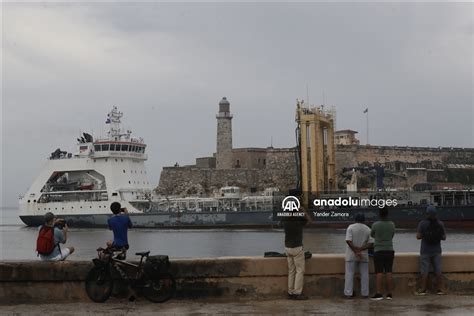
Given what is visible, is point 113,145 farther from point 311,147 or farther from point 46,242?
point 46,242

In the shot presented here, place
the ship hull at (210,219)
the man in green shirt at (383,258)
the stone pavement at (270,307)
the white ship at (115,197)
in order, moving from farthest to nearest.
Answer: the white ship at (115,197) < the ship hull at (210,219) < the man in green shirt at (383,258) < the stone pavement at (270,307)

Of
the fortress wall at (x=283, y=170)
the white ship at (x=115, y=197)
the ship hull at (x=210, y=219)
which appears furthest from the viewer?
the fortress wall at (x=283, y=170)

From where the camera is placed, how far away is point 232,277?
20.3ft

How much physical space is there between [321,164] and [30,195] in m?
21.2

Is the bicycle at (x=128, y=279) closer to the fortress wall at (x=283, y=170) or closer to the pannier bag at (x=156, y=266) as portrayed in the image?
the pannier bag at (x=156, y=266)

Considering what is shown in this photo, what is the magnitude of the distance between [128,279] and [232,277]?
0.93 metres

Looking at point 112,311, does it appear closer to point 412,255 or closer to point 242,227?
point 412,255

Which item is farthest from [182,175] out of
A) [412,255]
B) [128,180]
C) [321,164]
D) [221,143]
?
[412,255]

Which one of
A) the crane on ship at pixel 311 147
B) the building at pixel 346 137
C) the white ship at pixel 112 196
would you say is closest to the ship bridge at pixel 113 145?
the white ship at pixel 112 196

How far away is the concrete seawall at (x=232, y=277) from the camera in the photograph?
611 cm

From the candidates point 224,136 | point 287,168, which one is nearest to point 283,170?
point 287,168

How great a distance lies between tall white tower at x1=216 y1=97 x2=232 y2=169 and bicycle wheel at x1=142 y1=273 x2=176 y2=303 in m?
55.1

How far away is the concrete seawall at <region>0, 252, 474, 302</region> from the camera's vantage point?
20.0 ft

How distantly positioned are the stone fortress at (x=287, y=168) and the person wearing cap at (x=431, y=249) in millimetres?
51519
